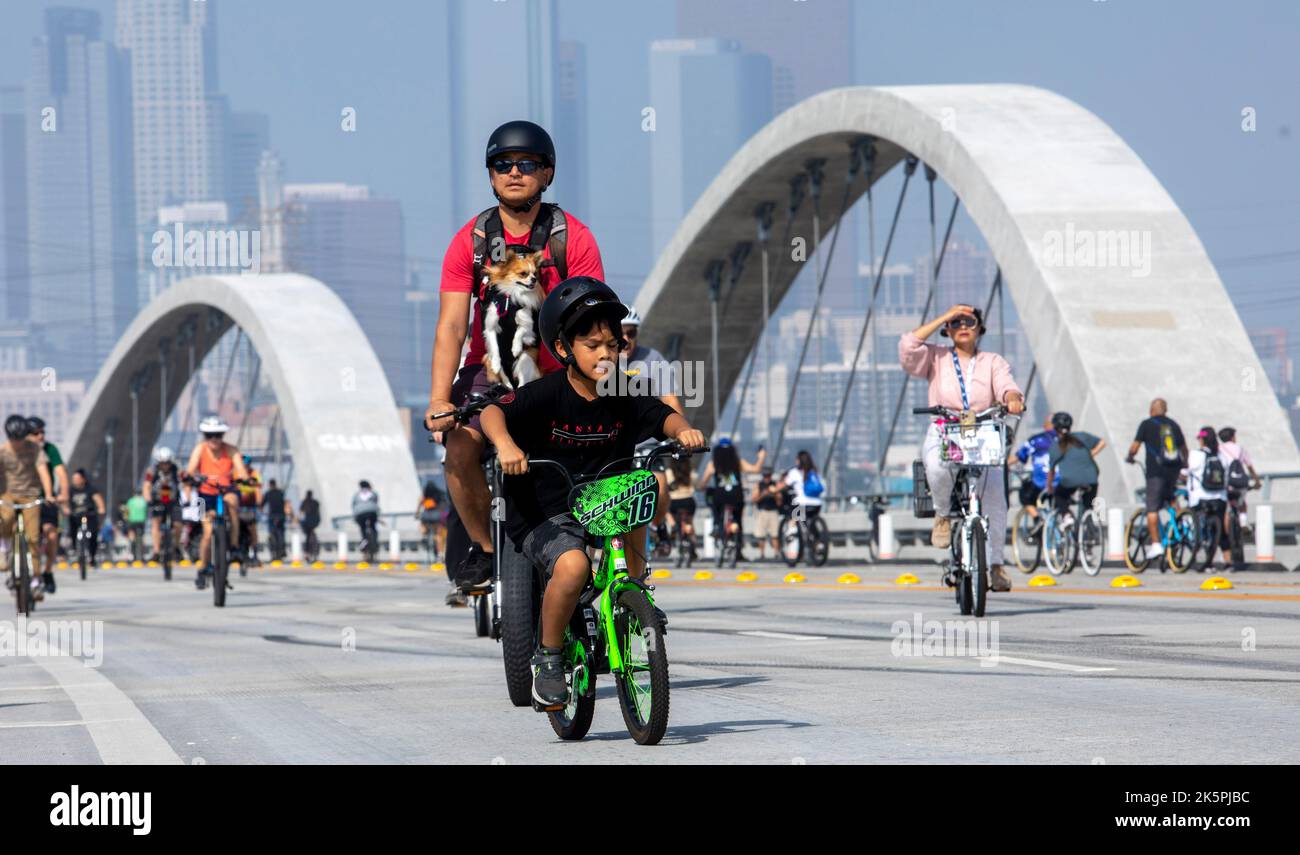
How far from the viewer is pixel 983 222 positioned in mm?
28688

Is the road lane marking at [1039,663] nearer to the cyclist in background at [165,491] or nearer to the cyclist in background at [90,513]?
the cyclist in background at [165,491]

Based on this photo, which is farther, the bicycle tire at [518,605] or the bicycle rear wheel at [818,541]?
the bicycle rear wheel at [818,541]

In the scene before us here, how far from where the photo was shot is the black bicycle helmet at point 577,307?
20.6ft

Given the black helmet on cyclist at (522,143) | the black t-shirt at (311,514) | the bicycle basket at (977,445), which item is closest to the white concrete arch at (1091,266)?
the bicycle basket at (977,445)

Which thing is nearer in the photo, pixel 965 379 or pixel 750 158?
pixel 965 379

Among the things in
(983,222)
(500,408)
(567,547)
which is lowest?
(567,547)

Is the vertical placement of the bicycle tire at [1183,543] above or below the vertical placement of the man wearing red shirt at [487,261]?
below

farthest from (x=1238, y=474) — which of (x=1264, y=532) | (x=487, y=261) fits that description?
(x=487, y=261)

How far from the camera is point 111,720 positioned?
718 centimetres

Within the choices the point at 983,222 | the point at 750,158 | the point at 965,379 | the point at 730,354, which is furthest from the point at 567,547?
the point at 730,354

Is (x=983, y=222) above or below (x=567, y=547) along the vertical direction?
above

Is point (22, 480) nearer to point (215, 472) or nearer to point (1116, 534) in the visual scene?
point (215, 472)
